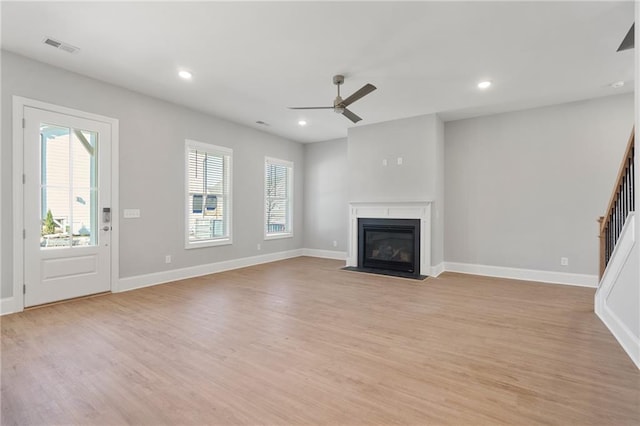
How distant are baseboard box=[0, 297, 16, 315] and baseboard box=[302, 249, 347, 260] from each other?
534cm

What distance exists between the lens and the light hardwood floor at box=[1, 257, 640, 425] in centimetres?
177

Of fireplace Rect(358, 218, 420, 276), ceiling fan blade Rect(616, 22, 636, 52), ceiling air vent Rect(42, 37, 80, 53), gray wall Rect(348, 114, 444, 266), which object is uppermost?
ceiling air vent Rect(42, 37, 80, 53)

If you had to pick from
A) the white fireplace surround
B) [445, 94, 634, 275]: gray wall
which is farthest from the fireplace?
[445, 94, 634, 275]: gray wall

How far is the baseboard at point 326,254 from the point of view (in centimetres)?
724

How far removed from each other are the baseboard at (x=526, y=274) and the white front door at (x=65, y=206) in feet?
18.9

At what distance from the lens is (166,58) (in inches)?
138

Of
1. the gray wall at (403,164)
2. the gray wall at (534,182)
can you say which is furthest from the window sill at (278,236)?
the gray wall at (534,182)

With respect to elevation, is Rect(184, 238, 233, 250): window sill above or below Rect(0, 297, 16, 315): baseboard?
above

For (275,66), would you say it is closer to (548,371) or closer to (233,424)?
(233,424)

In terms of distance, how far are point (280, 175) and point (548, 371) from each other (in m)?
6.14

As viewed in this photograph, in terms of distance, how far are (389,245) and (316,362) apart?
3.82m

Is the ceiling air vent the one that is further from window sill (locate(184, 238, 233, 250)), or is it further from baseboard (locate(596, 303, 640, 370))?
baseboard (locate(596, 303, 640, 370))

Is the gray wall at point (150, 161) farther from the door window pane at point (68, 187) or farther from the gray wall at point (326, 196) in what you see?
the gray wall at point (326, 196)

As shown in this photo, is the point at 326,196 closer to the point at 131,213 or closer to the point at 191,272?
the point at 191,272
